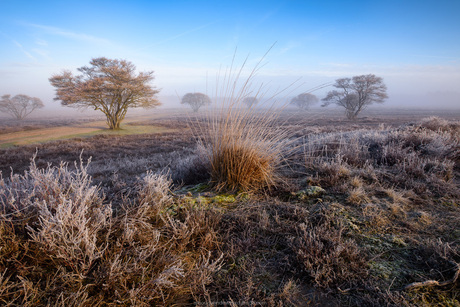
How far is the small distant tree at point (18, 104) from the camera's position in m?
41.0

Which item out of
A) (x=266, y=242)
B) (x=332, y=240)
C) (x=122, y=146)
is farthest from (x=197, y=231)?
(x=122, y=146)

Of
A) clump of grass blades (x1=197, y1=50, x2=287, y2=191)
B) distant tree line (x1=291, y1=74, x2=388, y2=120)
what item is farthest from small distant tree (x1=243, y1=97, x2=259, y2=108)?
distant tree line (x1=291, y1=74, x2=388, y2=120)

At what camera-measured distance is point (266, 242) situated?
71.6 inches

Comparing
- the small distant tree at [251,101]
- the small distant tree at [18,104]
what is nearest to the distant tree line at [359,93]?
the small distant tree at [251,101]

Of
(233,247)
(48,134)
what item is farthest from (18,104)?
(233,247)

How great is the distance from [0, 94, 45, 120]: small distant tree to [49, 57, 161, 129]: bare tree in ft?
114

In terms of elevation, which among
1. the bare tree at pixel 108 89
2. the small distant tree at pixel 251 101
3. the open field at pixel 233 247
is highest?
the bare tree at pixel 108 89

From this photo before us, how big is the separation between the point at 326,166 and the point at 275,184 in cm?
101

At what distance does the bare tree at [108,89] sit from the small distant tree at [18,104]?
114 feet

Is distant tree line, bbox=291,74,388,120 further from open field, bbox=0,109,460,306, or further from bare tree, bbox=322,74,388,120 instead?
open field, bbox=0,109,460,306

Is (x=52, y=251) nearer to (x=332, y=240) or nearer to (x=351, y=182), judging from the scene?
(x=332, y=240)

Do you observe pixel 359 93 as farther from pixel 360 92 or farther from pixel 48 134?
pixel 48 134

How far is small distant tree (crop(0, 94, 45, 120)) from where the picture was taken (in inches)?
1613

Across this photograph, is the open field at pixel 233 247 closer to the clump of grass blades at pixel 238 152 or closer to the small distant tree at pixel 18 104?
the clump of grass blades at pixel 238 152
